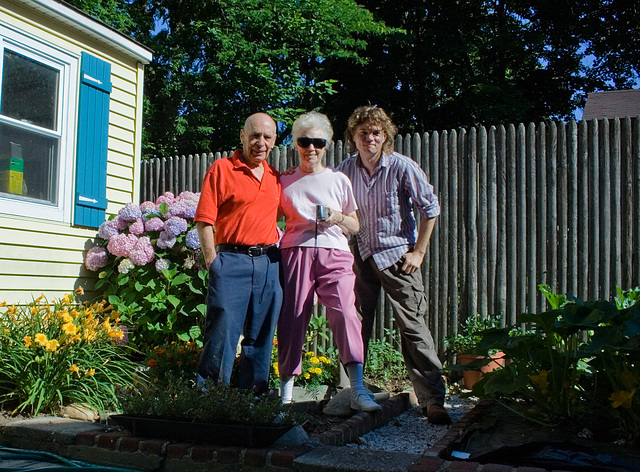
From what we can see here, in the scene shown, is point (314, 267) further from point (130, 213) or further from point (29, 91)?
point (29, 91)

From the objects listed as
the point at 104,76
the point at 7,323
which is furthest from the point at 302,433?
the point at 104,76

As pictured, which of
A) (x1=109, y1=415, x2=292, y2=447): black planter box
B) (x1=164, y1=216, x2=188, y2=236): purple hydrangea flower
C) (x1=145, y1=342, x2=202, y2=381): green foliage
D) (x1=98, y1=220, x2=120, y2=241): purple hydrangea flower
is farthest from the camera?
(x1=98, y1=220, x2=120, y2=241): purple hydrangea flower

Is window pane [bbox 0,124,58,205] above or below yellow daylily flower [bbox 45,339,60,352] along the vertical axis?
above

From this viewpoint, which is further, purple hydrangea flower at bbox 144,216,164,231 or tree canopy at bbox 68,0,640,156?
tree canopy at bbox 68,0,640,156

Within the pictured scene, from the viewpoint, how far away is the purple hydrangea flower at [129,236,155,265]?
4.80 metres

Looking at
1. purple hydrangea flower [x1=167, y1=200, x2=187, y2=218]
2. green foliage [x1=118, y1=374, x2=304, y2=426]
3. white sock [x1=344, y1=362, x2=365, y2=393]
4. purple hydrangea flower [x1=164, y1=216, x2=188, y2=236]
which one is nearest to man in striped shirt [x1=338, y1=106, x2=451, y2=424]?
white sock [x1=344, y1=362, x2=365, y2=393]

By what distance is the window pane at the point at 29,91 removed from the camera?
473 cm

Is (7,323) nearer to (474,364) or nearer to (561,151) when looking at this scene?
(474,364)

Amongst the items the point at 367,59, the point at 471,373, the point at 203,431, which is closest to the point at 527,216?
the point at 471,373

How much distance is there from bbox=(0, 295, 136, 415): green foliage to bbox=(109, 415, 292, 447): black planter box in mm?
616

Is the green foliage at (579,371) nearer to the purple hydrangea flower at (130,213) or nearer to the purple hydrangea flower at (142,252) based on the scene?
the purple hydrangea flower at (142,252)

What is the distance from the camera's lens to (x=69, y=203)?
512 centimetres

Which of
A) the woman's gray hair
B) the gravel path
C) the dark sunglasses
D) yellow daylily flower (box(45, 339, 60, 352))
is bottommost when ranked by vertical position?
the gravel path

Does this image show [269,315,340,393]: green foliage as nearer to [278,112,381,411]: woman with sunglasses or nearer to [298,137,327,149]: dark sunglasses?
[278,112,381,411]: woman with sunglasses
